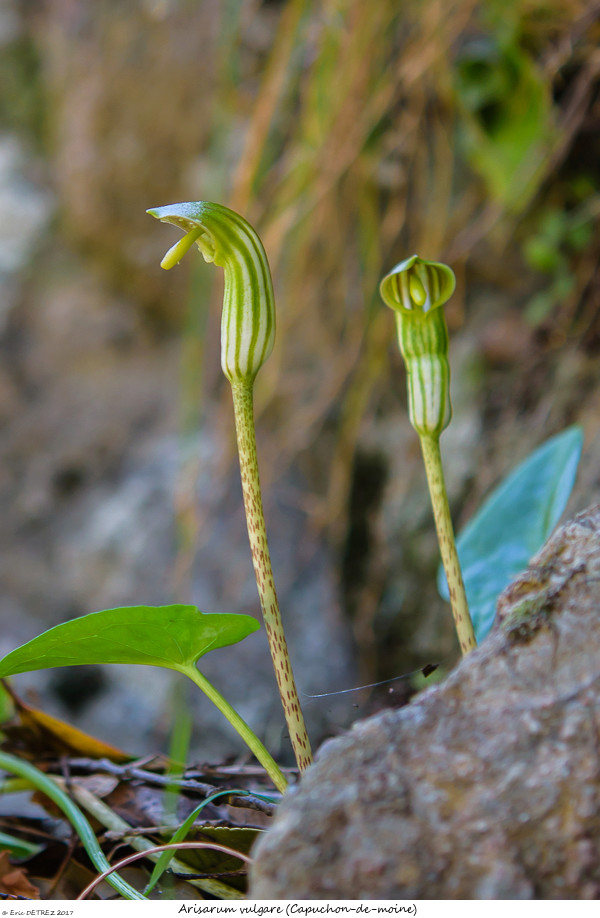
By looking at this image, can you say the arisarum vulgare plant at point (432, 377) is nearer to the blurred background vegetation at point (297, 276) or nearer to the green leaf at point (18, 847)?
the green leaf at point (18, 847)

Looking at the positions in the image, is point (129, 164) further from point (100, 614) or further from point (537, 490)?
point (100, 614)

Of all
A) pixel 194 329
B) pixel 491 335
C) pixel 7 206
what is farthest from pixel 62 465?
pixel 491 335

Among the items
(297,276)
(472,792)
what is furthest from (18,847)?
(297,276)

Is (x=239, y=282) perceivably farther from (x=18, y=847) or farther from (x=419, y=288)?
(x=18, y=847)

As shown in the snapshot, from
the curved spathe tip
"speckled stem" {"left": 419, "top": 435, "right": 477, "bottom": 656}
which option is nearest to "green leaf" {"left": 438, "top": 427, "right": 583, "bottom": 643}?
"speckled stem" {"left": 419, "top": 435, "right": 477, "bottom": 656}

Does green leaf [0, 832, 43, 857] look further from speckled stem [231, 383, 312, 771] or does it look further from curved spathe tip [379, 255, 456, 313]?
curved spathe tip [379, 255, 456, 313]
